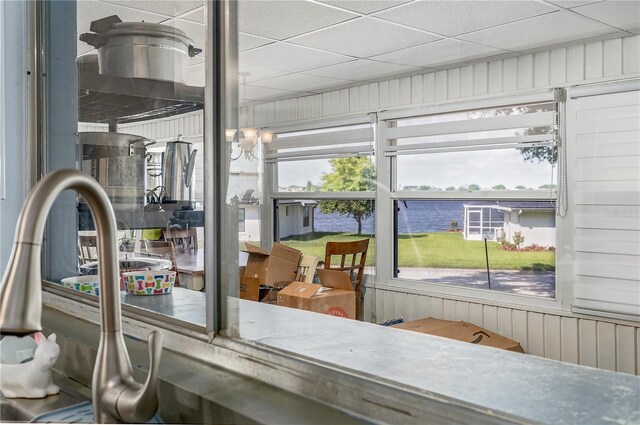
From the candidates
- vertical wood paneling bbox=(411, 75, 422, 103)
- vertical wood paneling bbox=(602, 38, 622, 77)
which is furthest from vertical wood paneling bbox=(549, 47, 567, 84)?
vertical wood paneling bbox=(411, 75, 422, 103)

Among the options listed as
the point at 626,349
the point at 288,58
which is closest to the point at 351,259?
the point at 288,58

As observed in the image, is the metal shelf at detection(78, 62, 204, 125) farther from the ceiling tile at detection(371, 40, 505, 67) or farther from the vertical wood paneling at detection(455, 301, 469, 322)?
the vertical wood paneling at detection(455, 301, 469, 322)

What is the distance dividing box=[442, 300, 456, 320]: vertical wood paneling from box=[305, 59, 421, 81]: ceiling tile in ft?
5.27

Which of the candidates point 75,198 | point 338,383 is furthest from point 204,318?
point 75,198

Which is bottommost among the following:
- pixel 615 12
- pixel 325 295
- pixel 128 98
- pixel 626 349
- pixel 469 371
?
pixel 626 349

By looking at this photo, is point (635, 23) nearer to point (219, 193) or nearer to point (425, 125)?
point (425, 125)

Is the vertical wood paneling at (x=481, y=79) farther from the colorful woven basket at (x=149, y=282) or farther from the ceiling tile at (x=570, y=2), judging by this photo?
the colorful woven basket at (x=149, y=282)

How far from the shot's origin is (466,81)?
13.0 ft

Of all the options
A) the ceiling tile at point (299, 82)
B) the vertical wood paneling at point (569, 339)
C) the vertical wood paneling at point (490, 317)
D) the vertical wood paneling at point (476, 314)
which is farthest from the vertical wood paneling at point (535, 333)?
the ceiling tile at point (299, 82)

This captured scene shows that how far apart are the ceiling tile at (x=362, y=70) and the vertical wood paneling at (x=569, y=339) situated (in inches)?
74.1

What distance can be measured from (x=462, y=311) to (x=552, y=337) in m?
0.63

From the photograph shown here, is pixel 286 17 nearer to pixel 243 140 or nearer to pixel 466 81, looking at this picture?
pixel 466 81

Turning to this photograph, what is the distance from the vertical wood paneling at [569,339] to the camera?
343 cm

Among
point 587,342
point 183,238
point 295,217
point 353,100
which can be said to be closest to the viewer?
point 183,238
